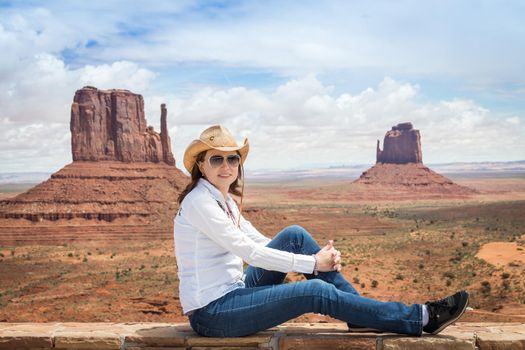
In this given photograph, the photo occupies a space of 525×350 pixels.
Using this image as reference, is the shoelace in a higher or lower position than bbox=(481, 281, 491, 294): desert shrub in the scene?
higher

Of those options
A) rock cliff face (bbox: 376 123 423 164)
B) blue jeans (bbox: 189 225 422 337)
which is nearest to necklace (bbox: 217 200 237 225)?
blue jeans (bbox: 189 225 422 337)

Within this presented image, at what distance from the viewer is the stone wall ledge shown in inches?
137

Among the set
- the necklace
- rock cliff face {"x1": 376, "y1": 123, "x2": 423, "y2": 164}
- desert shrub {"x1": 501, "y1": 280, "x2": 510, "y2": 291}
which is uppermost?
rock cliff face {"x1": 376, "y1": 123, "x2": 423, "y2": 164}

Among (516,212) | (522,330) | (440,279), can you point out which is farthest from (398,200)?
(522,330)

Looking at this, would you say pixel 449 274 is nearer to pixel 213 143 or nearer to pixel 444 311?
pixel 444 311

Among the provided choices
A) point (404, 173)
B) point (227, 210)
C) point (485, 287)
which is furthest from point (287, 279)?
point (404, 173)

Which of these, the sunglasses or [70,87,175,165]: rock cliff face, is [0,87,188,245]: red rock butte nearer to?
[70,87,175,165]: rock cliff face

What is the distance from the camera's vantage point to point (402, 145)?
112 metres

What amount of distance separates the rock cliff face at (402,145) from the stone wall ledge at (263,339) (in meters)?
111

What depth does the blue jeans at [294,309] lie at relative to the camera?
3510 mm

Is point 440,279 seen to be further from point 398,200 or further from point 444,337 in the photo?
point 398,200

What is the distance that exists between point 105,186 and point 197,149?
48.3 meters

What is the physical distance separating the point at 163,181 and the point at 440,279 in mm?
37814

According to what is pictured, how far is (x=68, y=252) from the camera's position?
3716cm
